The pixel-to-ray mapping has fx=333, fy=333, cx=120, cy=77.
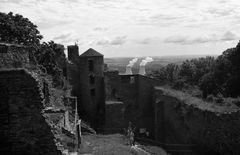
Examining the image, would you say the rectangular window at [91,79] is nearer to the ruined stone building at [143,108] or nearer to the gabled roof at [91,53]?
the ruined stone building at [143,108]

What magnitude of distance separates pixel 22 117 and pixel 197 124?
1759 centimetres

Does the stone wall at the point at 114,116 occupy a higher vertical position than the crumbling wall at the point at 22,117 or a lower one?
lower

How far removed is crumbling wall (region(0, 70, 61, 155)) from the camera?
844 centimetres

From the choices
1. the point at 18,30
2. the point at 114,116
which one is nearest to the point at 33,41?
the point at 18,30

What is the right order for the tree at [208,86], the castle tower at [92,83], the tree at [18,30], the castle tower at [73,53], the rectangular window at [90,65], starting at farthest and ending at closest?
the tree at [208,86] → the castle tower at [73,53] → the rectangular window at [90,65] → the castle tower at [92,83] → the tree at [18,30]

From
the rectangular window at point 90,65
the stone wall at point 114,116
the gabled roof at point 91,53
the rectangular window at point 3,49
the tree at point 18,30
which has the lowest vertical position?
the stone wall at point 114,116

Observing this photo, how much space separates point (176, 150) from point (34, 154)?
18122 mm

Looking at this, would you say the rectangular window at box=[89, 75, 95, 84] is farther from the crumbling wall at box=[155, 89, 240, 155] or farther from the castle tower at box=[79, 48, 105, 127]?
the crumbling wall at box=[155, 89, 240, 155]

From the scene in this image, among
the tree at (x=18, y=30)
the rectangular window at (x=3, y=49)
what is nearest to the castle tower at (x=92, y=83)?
the tree at (x=18, y=30)

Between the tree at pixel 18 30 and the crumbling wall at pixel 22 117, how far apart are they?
78.5ft

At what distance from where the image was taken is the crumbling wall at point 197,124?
2059 cm

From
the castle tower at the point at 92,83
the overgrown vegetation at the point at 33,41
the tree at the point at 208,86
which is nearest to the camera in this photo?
the overgrown vegetation at the point at 33,41

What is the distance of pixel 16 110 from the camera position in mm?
8500

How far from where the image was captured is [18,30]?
34.2 m
